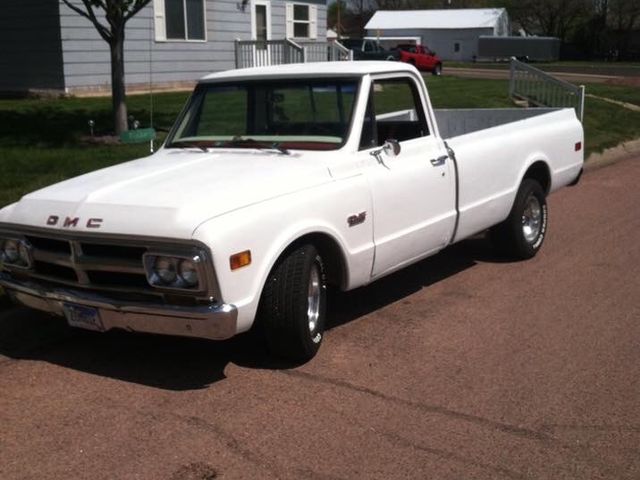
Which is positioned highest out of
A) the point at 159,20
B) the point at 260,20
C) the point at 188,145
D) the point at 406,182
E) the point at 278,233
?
the point at 260,20

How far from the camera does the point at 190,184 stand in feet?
15.7

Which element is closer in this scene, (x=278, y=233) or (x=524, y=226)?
(x=278, y=233)

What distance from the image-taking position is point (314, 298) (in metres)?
4.99

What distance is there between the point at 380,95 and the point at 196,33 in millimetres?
16448

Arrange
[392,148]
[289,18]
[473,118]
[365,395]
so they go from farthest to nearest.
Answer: [289,18], [473,118], [392,148], [365,395]

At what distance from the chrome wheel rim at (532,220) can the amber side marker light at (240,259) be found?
3.58 m

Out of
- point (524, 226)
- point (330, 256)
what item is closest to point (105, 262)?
point (330, 256)

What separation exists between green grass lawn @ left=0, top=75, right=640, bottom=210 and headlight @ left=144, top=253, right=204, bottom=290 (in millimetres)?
3991

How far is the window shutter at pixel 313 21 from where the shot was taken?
25609 millimetres

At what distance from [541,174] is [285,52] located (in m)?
12.6

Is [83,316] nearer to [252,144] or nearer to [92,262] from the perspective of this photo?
[92,262]

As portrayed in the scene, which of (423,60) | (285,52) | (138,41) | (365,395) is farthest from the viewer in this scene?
(423,60)

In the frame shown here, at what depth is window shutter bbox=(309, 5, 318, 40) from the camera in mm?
25609

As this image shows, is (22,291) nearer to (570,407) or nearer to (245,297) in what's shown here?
(245,297)
